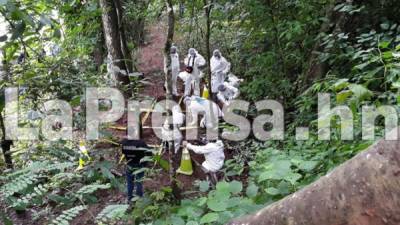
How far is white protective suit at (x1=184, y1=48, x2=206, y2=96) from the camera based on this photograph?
954 centimetres

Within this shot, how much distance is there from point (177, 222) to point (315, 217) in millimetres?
1354

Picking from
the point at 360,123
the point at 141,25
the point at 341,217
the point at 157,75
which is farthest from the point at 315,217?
the point at 141,25

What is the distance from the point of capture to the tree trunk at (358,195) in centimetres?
72

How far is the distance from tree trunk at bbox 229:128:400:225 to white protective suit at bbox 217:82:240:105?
791cm

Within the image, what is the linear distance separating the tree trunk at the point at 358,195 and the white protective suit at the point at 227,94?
7.91 m

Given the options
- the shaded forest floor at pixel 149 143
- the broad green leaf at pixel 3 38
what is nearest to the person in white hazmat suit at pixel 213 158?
the shaded forest floor at pixel 149 143

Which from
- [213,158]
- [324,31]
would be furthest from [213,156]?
[324,31]

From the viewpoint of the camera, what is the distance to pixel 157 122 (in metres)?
8.44

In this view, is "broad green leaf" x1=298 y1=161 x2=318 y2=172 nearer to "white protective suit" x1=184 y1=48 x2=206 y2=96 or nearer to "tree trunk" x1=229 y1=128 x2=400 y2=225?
"tree trunk" x1=229 y1=128 x2=400 y2=225

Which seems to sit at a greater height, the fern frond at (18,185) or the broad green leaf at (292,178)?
the fern frond at (18,185)

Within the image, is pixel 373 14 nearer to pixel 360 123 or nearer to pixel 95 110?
pixel 360 123

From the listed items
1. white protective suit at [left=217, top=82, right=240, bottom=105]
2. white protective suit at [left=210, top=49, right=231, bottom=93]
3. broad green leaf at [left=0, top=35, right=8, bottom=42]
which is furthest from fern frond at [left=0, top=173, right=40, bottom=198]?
white protective suit at [left=210, top=49, right=231, bottom=93]

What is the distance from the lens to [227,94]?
8.90 metres

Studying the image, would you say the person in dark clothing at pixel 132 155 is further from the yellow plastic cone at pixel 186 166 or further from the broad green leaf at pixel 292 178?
the broad green leaf at pixel 292 178
